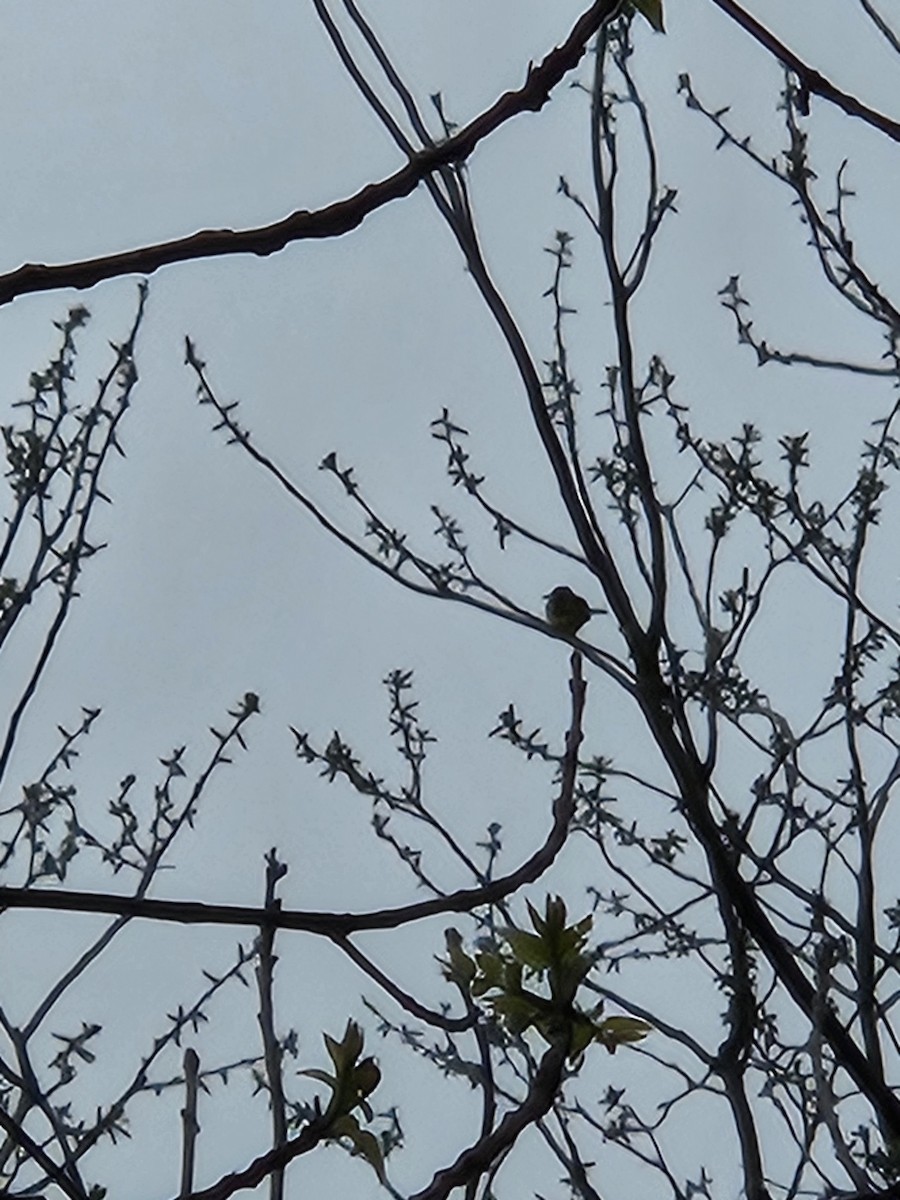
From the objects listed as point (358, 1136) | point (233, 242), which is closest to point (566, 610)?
point (358, 1136)

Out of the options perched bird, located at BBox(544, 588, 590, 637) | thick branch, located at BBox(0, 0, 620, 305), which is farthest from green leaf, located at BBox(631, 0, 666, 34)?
perched bird, located at BBox(544, 588, 590, 637)

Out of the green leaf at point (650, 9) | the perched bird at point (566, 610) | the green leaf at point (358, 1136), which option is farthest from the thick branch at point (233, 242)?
the perched bird at point (566, 610)

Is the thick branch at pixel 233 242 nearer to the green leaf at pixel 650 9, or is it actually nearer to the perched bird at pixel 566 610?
the green leaf at pixel 650 9

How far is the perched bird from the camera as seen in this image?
142cm

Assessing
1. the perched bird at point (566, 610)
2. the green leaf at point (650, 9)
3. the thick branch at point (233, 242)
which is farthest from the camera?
the perched bird at point (566, 610)

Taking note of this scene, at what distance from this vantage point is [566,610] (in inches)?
56.1

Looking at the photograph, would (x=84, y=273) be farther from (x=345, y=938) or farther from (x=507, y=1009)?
(x=507, y=1009)

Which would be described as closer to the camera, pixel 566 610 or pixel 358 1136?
pixel 358 1136

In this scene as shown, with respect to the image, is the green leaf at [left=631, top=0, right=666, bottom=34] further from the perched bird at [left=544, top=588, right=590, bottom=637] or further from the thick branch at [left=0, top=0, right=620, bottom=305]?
the perched bird at [left=544, top=588, right=590, bottom=637]

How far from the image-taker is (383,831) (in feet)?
8.81

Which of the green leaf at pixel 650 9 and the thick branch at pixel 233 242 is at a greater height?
the green leaf at pixel 650 9

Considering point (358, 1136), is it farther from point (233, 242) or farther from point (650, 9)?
point (650, 9)

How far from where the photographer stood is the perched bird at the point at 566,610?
142 centimetres

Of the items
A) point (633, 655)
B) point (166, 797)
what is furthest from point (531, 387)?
point (166, 797)
